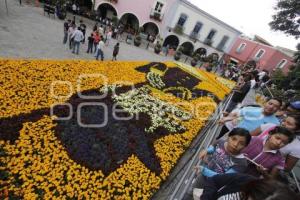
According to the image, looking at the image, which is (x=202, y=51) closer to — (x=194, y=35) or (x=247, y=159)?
(x=194, y=35)

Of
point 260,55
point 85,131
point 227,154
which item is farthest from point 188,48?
point 227,154

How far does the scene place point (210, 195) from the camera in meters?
2.60

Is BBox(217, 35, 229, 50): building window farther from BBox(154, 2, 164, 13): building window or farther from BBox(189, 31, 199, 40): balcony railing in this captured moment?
BBox(154, 2, 164, 13): building window

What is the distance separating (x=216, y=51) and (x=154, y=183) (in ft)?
117

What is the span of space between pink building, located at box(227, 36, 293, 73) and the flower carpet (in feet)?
106

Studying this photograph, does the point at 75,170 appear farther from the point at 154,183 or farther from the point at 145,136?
the point at 145,136

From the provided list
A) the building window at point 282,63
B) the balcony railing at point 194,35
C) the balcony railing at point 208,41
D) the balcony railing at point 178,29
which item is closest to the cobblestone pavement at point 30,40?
the balcony railing at point 178,29

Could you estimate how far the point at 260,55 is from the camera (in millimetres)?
39688

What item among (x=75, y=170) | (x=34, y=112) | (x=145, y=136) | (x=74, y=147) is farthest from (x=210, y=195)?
(x=34, y=112)

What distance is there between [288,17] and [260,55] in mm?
22730

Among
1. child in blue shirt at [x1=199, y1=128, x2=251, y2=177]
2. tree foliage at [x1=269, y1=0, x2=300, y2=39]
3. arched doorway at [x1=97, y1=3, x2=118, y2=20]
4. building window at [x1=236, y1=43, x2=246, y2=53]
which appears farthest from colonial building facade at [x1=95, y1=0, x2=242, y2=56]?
child in blue shirt at [x1=199, y1=128, x2=251, y2=177]

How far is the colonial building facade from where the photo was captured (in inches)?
1259

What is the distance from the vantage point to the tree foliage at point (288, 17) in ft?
58.6

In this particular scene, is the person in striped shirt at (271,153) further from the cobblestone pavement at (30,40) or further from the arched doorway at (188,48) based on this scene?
the arched doorway at (188,48)
